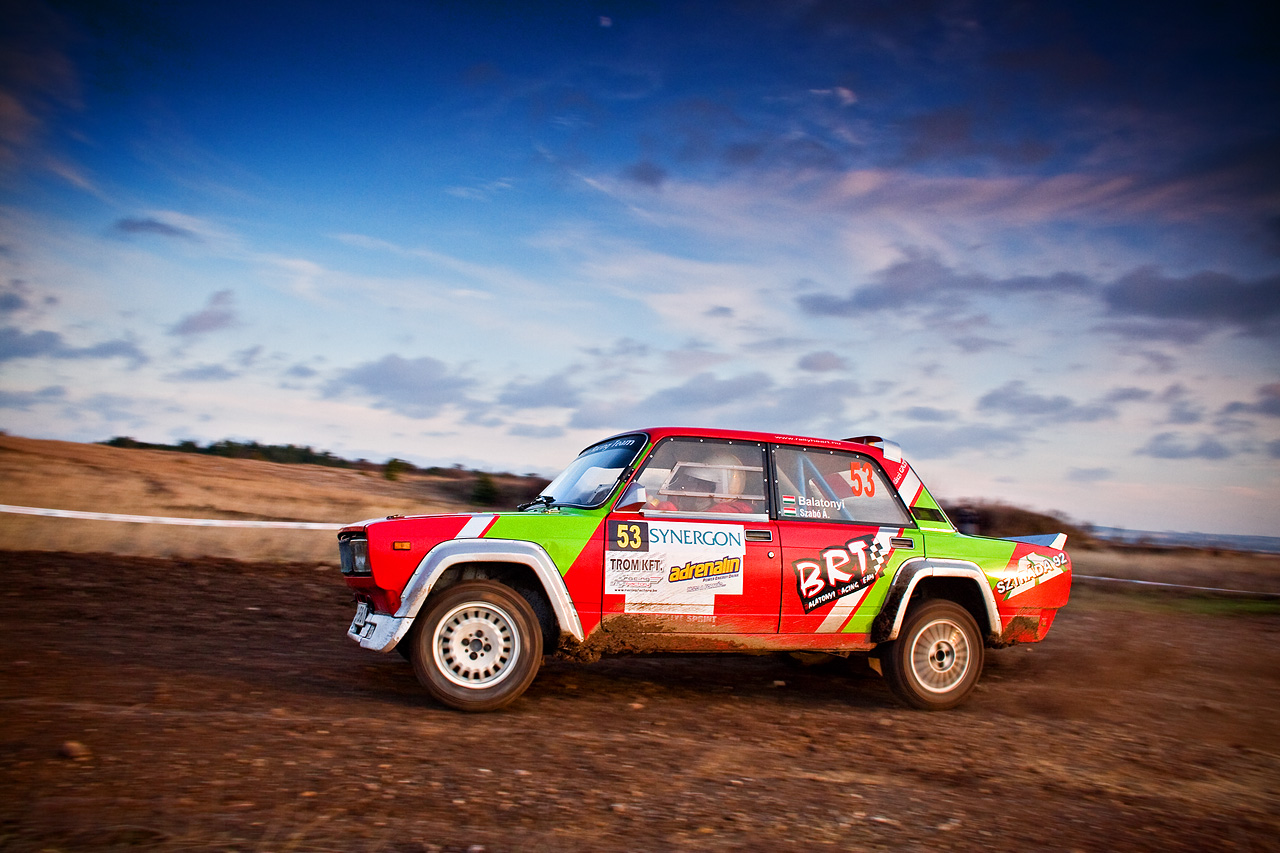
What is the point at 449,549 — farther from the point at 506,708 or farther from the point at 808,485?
the point at 808,485

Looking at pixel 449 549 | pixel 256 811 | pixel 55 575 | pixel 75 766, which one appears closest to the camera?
pixel 256 811

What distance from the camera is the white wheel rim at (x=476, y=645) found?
5.38 m

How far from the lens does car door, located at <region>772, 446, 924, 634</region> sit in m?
6.01

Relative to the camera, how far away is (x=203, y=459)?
18.0m

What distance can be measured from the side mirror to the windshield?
132 millimetres

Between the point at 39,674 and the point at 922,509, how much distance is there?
6275 millimetres

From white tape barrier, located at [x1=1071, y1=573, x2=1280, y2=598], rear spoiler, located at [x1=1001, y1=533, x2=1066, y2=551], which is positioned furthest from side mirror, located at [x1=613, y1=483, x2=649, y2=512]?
white tape barrier, located at [x1=1071, y1=573, x2=1280, y2=598]

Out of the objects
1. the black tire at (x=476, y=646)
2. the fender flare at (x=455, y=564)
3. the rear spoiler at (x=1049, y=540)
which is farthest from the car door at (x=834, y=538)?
the black tire at (x=476, y=646)

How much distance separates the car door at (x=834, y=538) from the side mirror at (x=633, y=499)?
1.06 metres

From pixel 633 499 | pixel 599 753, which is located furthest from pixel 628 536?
pixel 599 753

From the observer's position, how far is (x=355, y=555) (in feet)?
18.4

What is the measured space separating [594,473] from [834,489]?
180 centimetres

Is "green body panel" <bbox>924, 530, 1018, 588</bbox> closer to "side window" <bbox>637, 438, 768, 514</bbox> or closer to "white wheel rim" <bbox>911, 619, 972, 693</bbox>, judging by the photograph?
"white wheel rim" <bbox>911, 619, 972, 693</bbox>

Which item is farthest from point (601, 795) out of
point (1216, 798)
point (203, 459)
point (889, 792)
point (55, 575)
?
point (203, 459)
